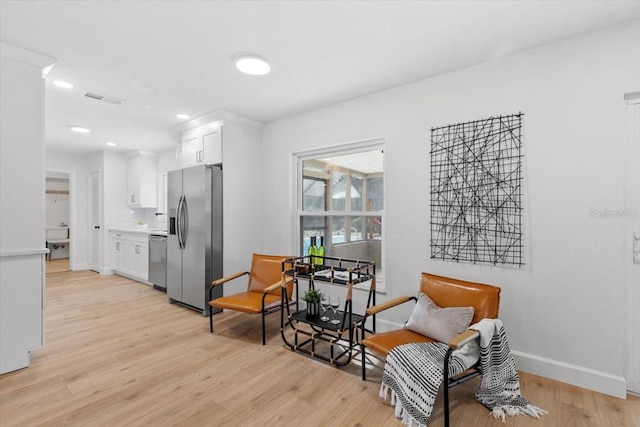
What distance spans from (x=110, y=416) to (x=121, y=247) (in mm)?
4766

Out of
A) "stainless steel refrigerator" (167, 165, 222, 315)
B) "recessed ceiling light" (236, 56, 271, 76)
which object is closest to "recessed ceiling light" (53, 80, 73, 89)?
"stainless steel refrigerator" (167, 165, 222, 315)

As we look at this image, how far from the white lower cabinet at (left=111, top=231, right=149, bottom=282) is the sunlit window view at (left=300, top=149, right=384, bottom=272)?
315 cm

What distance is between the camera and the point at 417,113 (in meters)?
2.96

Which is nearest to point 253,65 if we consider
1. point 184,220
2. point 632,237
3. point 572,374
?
point 184,220

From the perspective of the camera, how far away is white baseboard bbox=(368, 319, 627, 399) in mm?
2074

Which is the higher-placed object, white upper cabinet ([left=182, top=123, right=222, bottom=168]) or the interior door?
white upper cabinet ([left=182, top=123, right=222, bottom=168])

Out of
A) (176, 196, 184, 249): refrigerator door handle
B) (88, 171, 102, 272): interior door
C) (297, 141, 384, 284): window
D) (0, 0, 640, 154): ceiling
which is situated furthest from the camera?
(88, 171, 102, 272): interior door

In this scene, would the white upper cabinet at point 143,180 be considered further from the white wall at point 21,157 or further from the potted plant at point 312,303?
the potted plant at point 312,303

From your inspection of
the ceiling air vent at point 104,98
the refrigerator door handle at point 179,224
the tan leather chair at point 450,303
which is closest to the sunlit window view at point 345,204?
the tan leather chair at point 450,303

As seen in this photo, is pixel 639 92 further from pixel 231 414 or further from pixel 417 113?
pixel 231 414

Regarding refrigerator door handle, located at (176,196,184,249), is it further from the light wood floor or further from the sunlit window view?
the sunlit window view

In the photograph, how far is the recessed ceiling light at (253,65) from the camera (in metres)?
2.53

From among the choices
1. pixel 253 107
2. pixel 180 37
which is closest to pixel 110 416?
pixel 180 37

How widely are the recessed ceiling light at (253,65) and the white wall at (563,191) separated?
1.51 m
